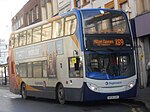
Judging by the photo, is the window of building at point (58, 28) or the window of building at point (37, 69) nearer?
the window of building at point (58, 28)

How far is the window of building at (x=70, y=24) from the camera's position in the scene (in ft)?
53.1

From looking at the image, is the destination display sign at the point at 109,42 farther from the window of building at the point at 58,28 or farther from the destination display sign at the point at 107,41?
the window of building at the point at 58,28

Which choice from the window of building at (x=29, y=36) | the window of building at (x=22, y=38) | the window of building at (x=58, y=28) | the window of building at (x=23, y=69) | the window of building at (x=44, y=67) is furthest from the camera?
the window of building at (x=23, y=69)

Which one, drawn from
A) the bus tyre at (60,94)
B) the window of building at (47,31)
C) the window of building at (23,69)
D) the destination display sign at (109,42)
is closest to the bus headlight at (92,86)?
the destination display sign at (109,42)

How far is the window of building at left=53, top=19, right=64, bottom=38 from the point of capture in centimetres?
1730

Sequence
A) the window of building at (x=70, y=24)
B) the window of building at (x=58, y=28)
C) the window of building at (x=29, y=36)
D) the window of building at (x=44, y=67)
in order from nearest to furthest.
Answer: the window of building at (x=70, y=24)
the window of building at (x=58, y=28)
the window of building at (x=44, y=67)
the window of building at (x=29, y=36)

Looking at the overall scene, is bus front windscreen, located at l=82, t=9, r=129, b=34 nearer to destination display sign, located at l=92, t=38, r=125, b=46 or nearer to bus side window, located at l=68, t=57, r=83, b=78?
destination display sign, located at l=92, t=38, r=125, b=46

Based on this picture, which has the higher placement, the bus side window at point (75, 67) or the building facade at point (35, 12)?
the building facade at point (35, 12)

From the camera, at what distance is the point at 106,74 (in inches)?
621

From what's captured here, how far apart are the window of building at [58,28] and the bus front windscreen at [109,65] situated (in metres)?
2.23

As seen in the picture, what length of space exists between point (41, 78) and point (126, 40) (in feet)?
17.0

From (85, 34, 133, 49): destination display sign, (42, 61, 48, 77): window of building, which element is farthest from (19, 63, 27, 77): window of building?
(85, 34, 133, 49): destination display sign

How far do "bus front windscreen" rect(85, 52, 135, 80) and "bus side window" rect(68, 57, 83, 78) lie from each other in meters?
0.33

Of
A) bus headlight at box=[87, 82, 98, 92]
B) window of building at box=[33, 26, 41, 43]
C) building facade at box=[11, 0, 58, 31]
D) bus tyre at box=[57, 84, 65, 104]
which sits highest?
building facade at box=[11, 0, 58, 31]
